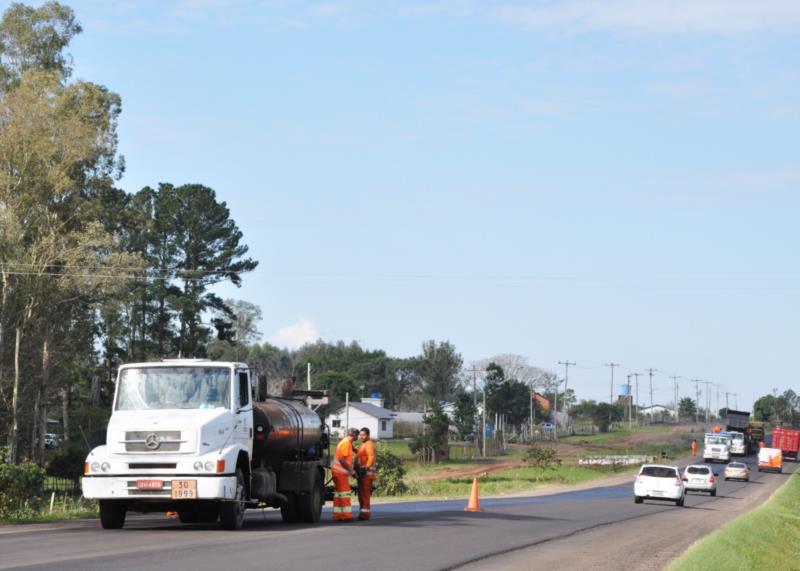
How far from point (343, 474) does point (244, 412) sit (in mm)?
3267

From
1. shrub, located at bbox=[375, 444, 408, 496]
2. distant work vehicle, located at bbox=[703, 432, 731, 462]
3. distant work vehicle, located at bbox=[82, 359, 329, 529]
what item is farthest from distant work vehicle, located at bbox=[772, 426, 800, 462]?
distant work vehicle, located at bbox=[82, 359, 329, 529]

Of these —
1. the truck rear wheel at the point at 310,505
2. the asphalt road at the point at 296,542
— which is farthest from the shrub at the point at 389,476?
the truck rear wheel at the point at 310,505

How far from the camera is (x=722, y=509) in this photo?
44.6 m

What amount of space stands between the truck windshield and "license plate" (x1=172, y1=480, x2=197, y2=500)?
153 cm

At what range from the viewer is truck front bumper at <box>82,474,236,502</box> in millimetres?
19750

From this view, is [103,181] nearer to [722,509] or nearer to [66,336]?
[66,336]

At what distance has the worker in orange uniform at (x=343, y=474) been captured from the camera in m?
23.9

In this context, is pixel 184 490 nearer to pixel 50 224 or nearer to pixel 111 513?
pixel 111 513

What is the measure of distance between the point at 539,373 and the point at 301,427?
17284 centimetres

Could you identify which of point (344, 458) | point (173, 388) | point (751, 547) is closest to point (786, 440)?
point (751, 547)

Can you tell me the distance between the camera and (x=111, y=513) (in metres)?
20.7

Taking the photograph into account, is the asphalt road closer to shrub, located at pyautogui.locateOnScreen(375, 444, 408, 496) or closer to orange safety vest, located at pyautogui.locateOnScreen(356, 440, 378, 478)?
orange safety vest, located at pyautogui.locateOnScreen(356, 440, 378, 478)

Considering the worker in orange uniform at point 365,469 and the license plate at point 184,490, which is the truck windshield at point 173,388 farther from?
the worker in orange uniform at point 365,469

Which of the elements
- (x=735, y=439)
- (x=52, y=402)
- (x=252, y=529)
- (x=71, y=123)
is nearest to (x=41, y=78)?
(x=71, y=123)
